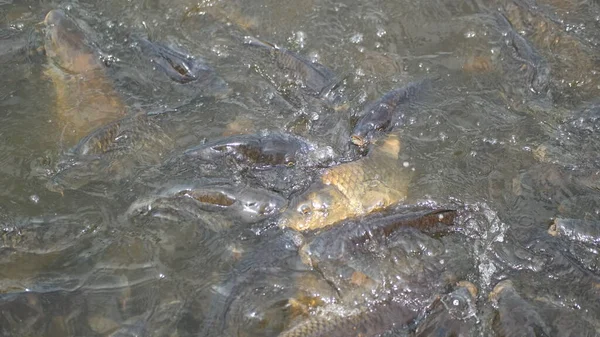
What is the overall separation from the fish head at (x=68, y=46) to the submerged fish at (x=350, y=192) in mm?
1983

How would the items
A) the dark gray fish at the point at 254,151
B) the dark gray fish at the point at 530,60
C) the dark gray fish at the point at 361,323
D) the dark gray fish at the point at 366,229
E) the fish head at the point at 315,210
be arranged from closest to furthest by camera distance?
the dark gray fish at the point at 361,323, the dark gray fish at the point at 366,229, the fish head at the point at 315,210, the dark gray fish at the point at 254,151, the dark gray fish at the point at 530,60

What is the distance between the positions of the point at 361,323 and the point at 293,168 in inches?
47.7

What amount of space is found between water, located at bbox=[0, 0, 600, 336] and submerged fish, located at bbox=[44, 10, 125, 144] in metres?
0.09

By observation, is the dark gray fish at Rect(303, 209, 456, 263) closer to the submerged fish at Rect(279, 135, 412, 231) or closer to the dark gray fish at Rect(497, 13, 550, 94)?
the submerged fish at Rect(279, 135, 412, 231)

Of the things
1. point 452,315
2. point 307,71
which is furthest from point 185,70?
point 452,315

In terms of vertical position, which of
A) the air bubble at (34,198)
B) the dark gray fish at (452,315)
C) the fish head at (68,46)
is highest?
the fish head at (68,46)

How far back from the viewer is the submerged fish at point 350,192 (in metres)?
3.68

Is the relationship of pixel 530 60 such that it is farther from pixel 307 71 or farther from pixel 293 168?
pixel 293 168

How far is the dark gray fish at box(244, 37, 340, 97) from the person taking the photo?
4.48m

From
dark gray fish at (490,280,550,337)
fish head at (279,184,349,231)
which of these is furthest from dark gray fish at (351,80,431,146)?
dark gray fish at (490,280,550,337)

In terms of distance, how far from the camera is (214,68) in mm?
4742

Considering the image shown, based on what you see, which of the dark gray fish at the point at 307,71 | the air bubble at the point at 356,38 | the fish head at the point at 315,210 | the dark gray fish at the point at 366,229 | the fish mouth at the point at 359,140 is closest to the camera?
the dark gray fish at the point at 366,229

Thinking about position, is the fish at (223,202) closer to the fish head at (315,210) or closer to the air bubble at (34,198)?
the fish head at (315,210)

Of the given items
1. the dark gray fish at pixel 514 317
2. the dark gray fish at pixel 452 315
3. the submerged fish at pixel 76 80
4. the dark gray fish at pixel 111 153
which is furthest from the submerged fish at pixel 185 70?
the dark gray fish at pixel 514 317
